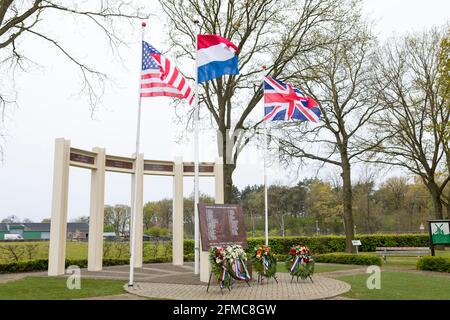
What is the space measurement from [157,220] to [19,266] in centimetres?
4671

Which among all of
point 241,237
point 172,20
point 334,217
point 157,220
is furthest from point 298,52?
point 157,220

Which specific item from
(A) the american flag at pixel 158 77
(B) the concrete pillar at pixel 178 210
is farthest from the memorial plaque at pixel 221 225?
(B) the concrete pillar at pixel 178 210

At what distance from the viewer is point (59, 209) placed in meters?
14.7

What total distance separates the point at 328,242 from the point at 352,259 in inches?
318

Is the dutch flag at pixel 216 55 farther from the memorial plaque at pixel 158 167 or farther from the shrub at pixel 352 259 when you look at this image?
the shrub at pixel 352 259

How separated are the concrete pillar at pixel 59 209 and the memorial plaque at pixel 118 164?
246cm

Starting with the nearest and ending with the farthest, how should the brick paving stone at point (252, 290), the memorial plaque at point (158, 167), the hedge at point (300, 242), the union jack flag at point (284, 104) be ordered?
1. the brick paving stone at point (252, 290)
2. the union jack flag at point (284, 104)
3. the hedge at point (300, 242)
4. the memorial plaque at point (158, 167)

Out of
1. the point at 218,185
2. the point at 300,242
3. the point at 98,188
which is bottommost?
the point at 300,242

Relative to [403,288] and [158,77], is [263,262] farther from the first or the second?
[158,77]

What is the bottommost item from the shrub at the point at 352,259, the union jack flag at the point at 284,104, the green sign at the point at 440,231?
the shrub at the point at 352,259

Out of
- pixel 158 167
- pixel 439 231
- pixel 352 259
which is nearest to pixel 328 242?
pixel 352 259

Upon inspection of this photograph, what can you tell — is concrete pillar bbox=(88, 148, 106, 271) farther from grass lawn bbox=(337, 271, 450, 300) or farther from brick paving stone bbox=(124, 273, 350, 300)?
grass lawn bbox=(337, 271, 450, 300)

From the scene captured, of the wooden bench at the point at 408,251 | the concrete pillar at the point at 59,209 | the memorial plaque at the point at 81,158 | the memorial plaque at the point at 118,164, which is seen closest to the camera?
the concrete pillar at the point at 59,209

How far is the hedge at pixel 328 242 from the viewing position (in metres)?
25.8
